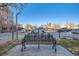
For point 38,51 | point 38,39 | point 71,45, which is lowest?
point 38,51

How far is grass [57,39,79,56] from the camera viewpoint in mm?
4973

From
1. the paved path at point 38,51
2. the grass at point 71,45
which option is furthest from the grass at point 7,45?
the grass at point 71,45

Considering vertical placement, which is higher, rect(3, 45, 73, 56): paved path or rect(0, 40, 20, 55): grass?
rect(0, 40, 20, 55): grass

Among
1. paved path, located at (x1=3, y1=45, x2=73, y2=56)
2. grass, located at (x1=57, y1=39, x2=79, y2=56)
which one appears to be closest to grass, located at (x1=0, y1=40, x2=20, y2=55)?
paved path, located at (x1=3, y1=45, x2=73, y2=56)

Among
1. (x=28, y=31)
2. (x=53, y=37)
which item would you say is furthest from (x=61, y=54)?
(x=28, y=31)

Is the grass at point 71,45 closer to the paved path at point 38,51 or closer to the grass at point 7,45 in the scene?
the paved path at point 38,51

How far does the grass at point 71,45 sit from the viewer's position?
497 centimetres

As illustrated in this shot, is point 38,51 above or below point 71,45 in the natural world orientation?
below

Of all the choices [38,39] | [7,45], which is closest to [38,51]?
[38,39]

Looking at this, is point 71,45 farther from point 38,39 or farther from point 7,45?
point 7,45

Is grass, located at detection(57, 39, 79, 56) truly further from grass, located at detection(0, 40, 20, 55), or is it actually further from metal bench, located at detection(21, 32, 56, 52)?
grass, located at detection(0, 40, 20, 55)

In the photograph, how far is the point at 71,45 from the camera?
5.02 metres

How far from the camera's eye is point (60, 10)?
495 cm

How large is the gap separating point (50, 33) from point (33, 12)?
471 mm
